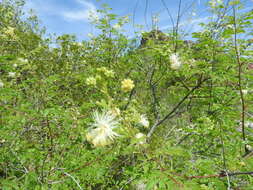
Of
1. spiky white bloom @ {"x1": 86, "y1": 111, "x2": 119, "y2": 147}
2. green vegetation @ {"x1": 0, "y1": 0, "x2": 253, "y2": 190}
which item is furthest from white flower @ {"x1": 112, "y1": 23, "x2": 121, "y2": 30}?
spiky white bloom @ {"x1": 86, "y1": 111, "x2": 119, "y2": 147}

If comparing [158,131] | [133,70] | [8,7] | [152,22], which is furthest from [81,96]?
[8,7]

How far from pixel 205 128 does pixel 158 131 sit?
6.94ft

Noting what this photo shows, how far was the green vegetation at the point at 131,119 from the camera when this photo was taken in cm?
120

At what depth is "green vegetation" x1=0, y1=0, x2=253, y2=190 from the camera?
1.20 metres

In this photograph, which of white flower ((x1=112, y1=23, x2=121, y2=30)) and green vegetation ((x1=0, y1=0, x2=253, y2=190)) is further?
white flower ((x1=112, y1=23, x2=121, y2=30))

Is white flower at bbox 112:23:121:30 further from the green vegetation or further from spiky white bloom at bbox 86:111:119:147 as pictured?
spiky white bloom at bbox 86:111:119:147

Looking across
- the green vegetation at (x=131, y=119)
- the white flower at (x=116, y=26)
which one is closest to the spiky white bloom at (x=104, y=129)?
the green vegetation at (x=131, y=119)

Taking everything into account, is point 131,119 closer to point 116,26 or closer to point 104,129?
point 104,129

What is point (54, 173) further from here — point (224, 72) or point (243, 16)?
point (243, 16)

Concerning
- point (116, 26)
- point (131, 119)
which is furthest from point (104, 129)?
point (116, 26)

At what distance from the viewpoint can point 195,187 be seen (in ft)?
3.30

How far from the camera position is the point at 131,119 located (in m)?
1.17

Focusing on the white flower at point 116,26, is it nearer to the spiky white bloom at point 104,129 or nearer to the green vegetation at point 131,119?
the green vegetation at point 131,119

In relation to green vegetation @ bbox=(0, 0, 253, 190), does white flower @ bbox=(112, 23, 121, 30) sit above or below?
above
